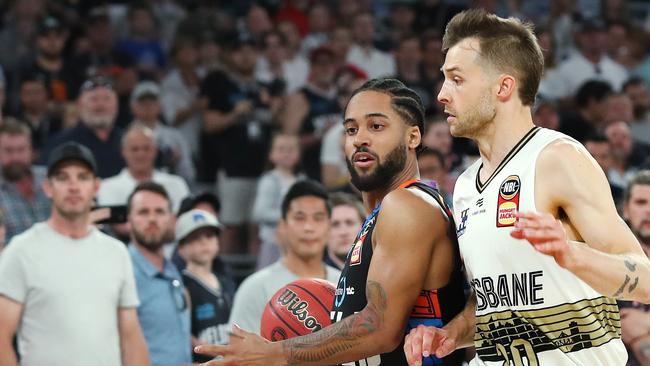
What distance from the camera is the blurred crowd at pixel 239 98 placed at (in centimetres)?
941

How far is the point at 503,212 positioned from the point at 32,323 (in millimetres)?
3787

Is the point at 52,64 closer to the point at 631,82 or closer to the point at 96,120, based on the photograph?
the point at 96,120

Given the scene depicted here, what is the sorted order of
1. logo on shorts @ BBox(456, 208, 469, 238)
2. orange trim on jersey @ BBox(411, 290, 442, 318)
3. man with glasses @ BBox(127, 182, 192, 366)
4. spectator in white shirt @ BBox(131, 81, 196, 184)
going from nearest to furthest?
logo on shorts @ BBox(456, 208, 469, 238), orange trim on jersey @ BBox(411, 290, 442, 318), man with glasses @ BBox(127, 182, 192, 366), spectator in white shirt @ BBox(131, 81, 196, 184)

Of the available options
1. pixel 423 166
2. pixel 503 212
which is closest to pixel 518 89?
pixel 503 212

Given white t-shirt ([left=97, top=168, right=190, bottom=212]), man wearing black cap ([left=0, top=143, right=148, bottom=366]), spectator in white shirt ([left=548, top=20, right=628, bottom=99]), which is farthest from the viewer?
spectator in white shirt ([left=548, top=20, right=628, bottom=99])

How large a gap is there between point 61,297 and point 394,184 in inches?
119

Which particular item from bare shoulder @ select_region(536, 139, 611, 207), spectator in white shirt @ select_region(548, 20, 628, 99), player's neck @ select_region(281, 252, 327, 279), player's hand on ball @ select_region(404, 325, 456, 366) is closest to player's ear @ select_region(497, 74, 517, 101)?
bare shoulder @ select_region(536, 139, 611, 207)

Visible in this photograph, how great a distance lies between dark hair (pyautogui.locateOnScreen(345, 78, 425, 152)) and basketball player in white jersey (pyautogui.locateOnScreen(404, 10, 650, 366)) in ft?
1.12

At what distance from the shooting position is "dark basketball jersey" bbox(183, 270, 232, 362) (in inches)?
316

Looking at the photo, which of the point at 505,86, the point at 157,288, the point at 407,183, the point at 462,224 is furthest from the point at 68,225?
the point at 505,86

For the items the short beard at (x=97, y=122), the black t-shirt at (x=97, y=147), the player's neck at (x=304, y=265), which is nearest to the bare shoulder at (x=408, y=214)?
the player's neck at (x=304, y=265)

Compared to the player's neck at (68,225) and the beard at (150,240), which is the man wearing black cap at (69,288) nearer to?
the player's neck at (68,225)

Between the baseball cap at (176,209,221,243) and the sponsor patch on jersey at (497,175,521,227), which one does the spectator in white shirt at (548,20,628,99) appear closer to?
the baseball cap at (176,209,221,243)

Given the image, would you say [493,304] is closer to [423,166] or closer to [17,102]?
[423,166]
